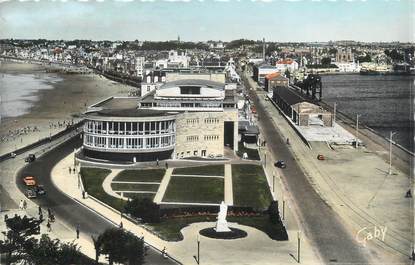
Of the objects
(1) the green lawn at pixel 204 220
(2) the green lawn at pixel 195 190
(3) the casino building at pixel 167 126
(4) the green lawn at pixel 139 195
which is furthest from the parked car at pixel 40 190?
(3) the casino building at pixel 167 126

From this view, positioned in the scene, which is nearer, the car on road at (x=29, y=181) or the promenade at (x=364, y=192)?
the promenade at (x=364, y=192)

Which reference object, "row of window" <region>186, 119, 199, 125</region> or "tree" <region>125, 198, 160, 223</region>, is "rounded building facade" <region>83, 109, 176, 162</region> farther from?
"tree" <region>125, 198, 160, 223</region>

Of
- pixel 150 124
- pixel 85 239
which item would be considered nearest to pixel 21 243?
pixel 85 239

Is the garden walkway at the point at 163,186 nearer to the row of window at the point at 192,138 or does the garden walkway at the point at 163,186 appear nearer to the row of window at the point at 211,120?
the row of window at the point at 192,138

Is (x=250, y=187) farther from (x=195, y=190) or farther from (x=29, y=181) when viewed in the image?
(x=29, y=181)

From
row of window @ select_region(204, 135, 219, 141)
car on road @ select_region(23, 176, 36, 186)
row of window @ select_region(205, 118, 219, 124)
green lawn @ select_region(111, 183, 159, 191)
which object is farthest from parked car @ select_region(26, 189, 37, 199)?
row of window @ select_region(205, 118, 219, 124)
